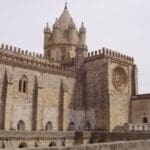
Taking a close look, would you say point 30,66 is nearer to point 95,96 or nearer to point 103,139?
point 95,96

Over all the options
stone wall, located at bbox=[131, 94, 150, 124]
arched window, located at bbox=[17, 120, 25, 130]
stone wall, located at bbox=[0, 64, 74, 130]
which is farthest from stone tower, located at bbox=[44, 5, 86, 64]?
arched window, located at bbox=[17, 120, 25, 130]

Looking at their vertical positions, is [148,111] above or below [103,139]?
above

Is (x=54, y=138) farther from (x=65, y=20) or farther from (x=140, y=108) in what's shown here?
(x=65, y=20)

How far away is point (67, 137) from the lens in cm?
2692

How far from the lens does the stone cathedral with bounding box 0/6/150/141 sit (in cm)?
3002

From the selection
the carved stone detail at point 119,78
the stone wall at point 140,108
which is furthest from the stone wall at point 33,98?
the stone wall at point 140,108

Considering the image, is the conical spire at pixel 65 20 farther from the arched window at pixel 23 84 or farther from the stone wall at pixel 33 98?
the arched window at pixel 23 84

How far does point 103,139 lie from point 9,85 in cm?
966

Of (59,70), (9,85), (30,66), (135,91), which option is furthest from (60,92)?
(135,91)

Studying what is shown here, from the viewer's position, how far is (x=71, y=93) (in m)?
35.7

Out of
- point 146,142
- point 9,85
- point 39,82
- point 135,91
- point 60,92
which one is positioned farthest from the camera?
point 135,91

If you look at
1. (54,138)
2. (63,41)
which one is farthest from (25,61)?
(63,41)

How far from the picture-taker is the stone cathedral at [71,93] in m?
30.0

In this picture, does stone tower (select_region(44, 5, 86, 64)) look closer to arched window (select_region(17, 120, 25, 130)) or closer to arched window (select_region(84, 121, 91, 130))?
arched window (select_region(84, 121, 91, 130))
